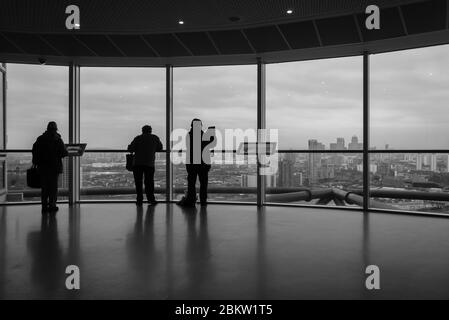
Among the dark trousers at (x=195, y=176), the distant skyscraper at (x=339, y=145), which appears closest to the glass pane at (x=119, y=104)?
the dark trousers at (x=195, y=176)

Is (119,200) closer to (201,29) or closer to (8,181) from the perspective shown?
(8,181)

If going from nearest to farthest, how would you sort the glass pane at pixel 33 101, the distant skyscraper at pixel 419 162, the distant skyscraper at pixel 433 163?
the distant skyscraper at pixel 433 163
the distant skyscraper at pixel 419 162
the glass pane at pixel 33 101

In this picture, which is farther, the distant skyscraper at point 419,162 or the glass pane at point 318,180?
the glass pane at point 318,180

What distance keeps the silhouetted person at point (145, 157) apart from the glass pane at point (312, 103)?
2.46 meters

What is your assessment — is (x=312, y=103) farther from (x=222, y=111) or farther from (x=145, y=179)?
(x=145, y=179)

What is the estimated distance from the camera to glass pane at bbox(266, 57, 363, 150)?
758 centimetres

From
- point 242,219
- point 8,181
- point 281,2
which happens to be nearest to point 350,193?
point 242,219

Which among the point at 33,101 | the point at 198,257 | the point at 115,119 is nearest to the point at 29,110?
the point at 33,101

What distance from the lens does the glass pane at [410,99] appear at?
22.2 ft

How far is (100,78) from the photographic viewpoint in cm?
855

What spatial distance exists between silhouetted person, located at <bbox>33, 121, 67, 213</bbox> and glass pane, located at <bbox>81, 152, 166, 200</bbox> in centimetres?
149

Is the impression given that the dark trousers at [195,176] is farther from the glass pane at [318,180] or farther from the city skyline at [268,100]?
the glass pane at [318,180]
